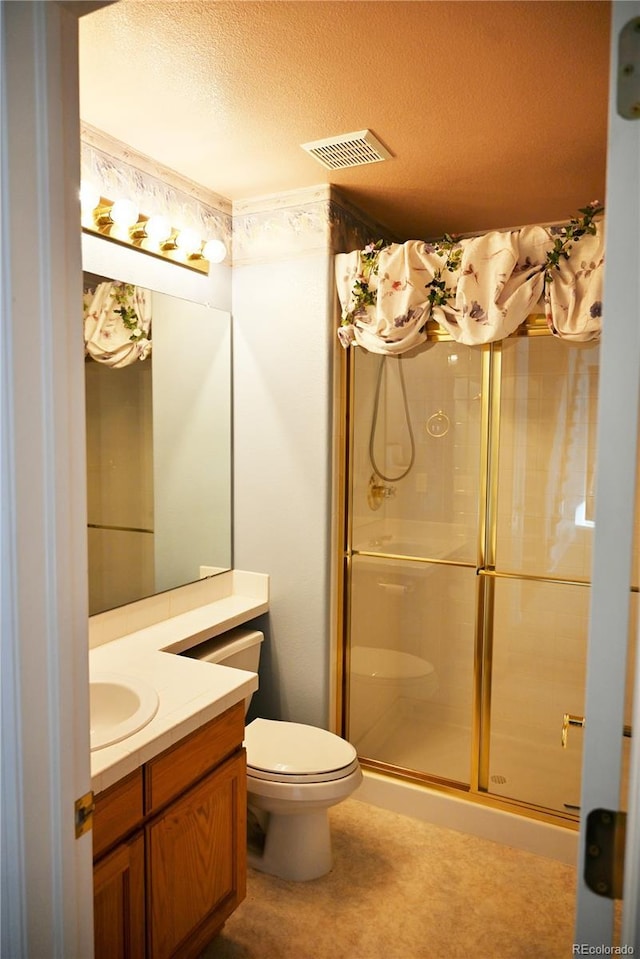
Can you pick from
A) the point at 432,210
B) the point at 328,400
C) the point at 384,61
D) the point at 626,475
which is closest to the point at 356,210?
the point at 432,210

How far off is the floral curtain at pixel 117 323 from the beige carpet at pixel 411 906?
6.14 ft

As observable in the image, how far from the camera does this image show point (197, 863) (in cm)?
177

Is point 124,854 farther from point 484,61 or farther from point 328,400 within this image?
point 484,61

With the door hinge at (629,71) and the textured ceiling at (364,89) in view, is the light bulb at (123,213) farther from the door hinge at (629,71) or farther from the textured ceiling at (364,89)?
the door hinge at (629,71)

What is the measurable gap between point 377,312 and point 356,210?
54 centimetres

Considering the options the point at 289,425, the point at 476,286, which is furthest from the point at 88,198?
the point at 476,286

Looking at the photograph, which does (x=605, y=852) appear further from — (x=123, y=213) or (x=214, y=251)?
(x=214, y=251)

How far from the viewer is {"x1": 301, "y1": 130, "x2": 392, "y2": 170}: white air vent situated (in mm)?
2145

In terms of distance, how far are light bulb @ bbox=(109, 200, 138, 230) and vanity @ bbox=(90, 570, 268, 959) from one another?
131 cm

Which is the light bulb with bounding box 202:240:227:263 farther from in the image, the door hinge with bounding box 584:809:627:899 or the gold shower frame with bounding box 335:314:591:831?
the door hinge with bounding box 584:809:627:899

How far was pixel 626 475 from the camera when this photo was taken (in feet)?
Answer: 2.35

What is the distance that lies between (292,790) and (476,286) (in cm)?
185

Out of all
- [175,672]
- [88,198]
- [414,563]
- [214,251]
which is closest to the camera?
[175,672]

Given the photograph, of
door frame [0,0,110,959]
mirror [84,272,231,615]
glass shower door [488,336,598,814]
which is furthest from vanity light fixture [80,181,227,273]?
glass shower door [488,336,598,814]
